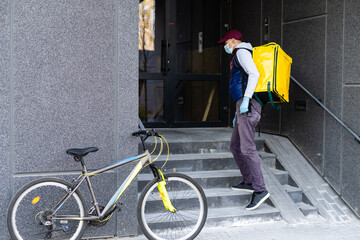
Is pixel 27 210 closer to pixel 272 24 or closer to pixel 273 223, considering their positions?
pixel 273 223

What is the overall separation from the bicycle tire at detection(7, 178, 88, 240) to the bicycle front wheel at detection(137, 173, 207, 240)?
567mm

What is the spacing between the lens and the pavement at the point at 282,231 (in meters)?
4.56

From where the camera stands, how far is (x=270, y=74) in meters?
5.07

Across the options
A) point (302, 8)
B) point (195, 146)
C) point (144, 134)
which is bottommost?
point (195, 146)

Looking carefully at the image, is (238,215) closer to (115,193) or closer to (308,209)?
(308,209)

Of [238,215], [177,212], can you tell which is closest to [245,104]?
[238,215]

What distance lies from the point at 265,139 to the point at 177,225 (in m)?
2.56

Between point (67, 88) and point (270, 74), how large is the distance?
225 cm

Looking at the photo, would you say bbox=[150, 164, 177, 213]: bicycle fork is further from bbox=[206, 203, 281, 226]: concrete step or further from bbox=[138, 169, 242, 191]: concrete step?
bbox=[138, 169, 242, 191]: concrete step

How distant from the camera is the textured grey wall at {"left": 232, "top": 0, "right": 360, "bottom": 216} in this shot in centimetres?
546

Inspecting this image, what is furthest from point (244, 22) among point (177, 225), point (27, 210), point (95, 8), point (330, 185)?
point (27, 210)

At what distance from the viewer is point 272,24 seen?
720cm

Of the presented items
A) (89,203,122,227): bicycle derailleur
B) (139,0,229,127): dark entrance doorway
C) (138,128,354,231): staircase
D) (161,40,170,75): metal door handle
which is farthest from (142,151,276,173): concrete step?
(161,40,170,75): metal door handle

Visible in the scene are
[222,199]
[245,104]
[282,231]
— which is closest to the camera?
[282,231]
